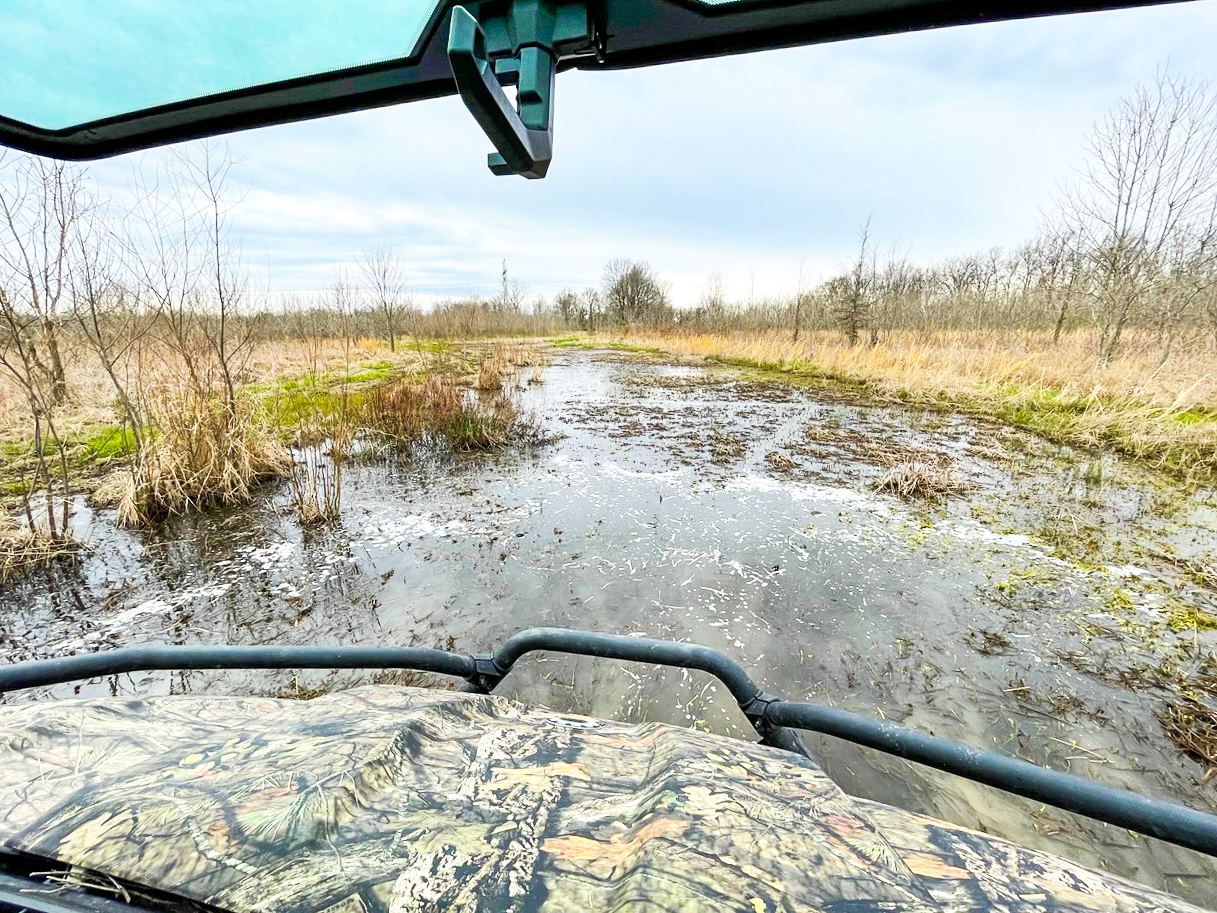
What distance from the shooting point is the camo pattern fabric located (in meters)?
0.39

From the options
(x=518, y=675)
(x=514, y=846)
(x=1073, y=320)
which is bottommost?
(x=518, y=675)

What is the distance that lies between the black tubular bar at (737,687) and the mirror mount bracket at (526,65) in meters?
0.86

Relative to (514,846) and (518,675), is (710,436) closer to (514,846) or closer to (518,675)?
(518,675)

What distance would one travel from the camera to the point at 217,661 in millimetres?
909

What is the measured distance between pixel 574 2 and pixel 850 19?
456 millimetres

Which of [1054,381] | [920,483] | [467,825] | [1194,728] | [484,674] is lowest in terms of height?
[1194,728]

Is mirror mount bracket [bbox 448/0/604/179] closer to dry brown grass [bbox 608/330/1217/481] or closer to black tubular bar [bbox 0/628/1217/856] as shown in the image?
black tubular bar [bbox 0/628/1217/856]

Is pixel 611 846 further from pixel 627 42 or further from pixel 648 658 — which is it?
pixel 627 42

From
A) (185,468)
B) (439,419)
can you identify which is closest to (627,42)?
(185,468)

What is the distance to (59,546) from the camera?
373cm

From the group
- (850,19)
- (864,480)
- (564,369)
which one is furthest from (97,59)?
(564,369)

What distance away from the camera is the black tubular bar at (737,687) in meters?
0.62

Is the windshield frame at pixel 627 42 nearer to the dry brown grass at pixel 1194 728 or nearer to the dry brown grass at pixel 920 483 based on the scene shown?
the dry brown grass at pixel 1194 728

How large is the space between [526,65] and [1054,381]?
1297 cm
